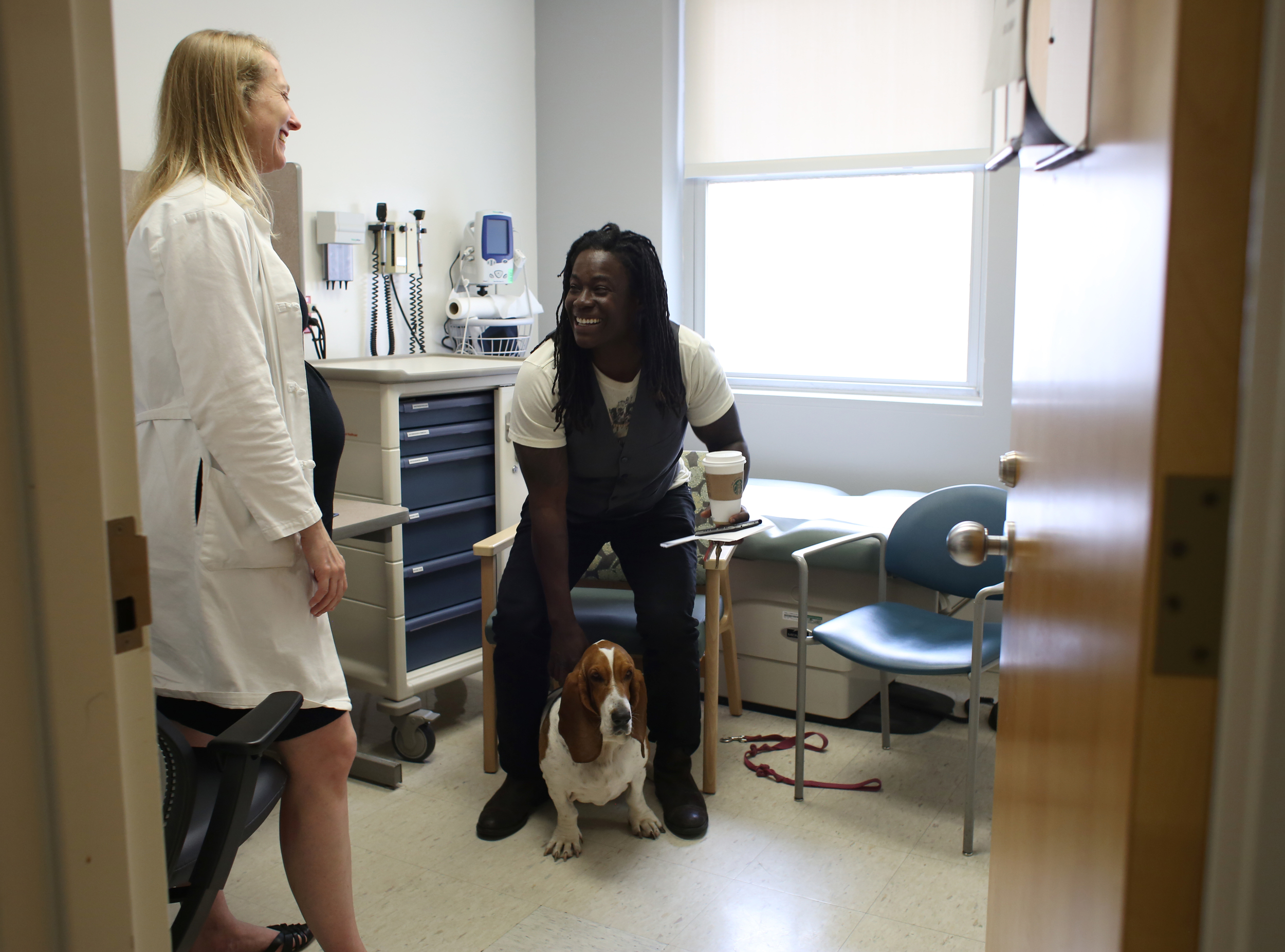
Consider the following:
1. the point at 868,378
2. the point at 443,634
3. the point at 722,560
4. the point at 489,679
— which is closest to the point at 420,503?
the point at 443,634

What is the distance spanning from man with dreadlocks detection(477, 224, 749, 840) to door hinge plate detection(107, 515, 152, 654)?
1667 millimetres

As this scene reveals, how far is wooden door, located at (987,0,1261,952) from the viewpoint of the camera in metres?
0.56

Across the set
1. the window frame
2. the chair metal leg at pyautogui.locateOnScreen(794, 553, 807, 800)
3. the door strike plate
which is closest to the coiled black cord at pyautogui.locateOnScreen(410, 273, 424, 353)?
the window frame

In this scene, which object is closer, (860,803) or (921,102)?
(860,803)

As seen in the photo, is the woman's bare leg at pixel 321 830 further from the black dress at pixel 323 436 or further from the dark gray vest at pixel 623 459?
the dark gray vest at pixel 623 459

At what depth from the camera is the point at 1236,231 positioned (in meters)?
0.55

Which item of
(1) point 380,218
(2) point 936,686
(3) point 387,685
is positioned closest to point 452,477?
(3) point 387,685

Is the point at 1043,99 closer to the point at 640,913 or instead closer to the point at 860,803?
the point at 640,913

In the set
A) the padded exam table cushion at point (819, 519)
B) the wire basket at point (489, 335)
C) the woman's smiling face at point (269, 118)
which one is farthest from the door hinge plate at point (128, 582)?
the wire basket at point (489, 335)

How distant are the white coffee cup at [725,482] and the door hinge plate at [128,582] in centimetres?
165

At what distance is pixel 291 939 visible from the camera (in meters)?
1.93

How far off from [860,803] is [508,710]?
0.89 meters

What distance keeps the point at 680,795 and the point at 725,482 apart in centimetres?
76

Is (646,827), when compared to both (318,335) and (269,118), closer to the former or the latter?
(269,118)
